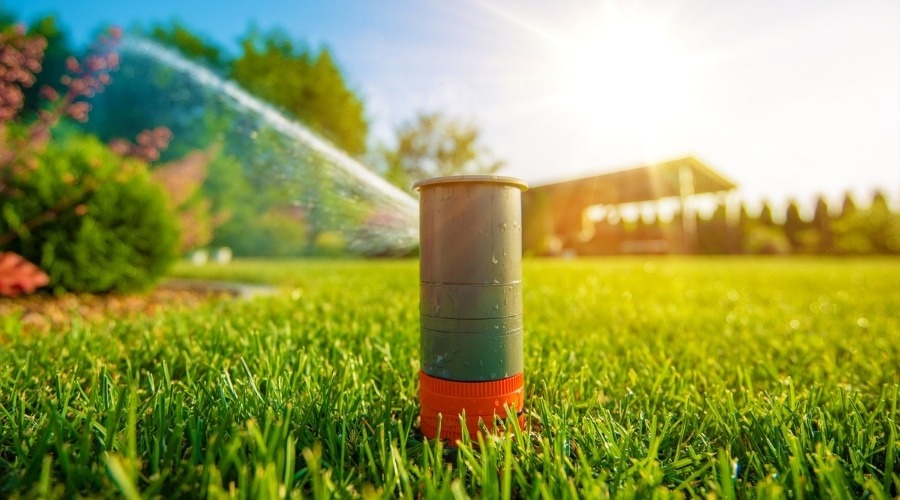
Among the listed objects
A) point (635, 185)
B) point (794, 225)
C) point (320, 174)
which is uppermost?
point (635, 185)

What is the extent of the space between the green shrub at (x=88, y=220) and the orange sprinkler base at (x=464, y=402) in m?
3.28

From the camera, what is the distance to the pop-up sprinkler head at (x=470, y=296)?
3.94 ft

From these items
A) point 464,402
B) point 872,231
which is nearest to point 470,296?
point 464,402

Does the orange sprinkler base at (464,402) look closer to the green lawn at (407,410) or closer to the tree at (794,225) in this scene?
the green lawn at (407,410)

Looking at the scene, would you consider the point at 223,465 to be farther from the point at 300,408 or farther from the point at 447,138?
the point at 447,138

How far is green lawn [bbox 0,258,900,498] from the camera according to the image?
984mm

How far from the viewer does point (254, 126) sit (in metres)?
2.72

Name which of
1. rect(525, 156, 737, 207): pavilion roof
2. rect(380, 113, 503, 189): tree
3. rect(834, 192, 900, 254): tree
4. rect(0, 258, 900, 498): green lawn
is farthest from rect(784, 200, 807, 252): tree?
rect(0, 258, 900, 498): green lawn

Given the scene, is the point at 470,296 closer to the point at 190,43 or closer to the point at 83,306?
the point at 83,306

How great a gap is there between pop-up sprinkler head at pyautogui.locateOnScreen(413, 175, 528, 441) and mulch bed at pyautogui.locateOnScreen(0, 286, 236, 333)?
2.32 m

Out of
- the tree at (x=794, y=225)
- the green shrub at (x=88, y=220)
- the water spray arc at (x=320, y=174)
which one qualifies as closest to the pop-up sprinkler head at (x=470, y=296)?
the water spray arc at (x=320, y=174)

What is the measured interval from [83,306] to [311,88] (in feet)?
64.3

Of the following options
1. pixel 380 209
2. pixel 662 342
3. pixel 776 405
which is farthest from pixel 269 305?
pixel 776 405

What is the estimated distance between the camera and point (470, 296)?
1.21 metres
